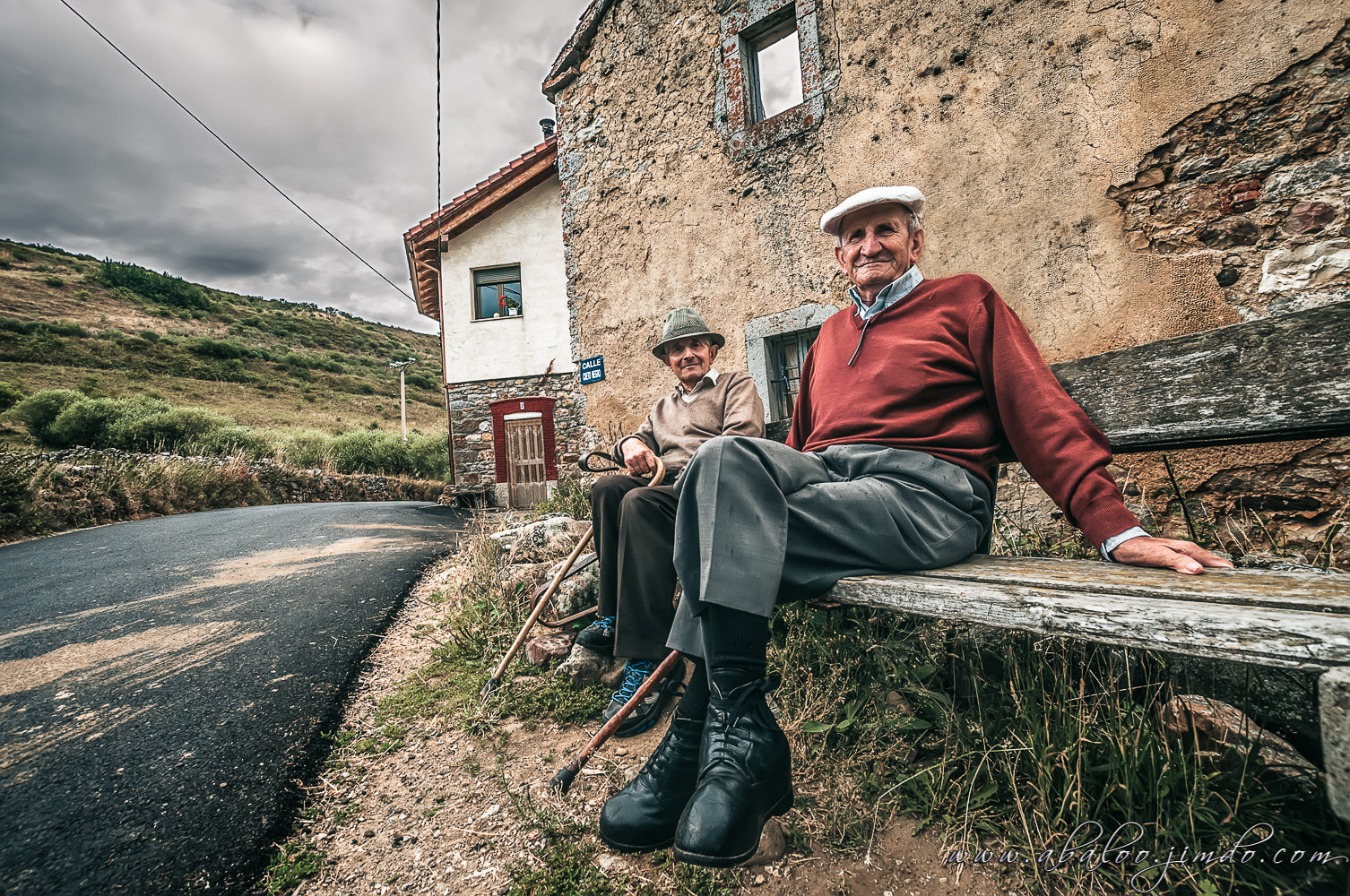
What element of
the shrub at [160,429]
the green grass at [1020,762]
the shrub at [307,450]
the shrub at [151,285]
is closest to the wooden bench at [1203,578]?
the green grass at [1020,762]

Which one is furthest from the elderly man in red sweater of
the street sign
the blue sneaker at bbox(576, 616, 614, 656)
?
the street sign

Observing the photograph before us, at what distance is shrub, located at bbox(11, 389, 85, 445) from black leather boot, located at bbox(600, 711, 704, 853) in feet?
78.5

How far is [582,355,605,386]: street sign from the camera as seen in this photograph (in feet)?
19.8

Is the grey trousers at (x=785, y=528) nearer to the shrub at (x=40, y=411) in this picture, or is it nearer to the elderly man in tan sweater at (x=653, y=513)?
the elderly man in tan sweater at (x=653, y=513)

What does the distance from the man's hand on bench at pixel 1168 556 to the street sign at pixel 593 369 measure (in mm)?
5170

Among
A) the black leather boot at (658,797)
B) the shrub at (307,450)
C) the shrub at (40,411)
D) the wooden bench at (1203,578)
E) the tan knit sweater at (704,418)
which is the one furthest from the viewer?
the shrub at (40,411)

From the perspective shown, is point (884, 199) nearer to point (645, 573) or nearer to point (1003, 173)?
point (645, 573)

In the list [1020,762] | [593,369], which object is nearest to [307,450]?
[593,369]

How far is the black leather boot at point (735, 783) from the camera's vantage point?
45.7 inches

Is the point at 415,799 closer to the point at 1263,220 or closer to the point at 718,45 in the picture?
→ the point at 1263,220

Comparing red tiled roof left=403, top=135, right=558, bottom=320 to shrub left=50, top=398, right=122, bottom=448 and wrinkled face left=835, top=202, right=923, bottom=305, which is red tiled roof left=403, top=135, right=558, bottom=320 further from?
shrub left=50, top=398, right=122, bottom=448

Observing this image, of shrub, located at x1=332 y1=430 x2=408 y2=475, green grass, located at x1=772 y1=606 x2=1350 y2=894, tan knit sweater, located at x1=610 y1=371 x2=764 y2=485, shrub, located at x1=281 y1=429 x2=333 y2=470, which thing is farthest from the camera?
shrub, located at x1=332 y1=430 x2=408 y2=475

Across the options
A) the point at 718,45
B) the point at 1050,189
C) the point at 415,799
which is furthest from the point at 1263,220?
the point at 415,799

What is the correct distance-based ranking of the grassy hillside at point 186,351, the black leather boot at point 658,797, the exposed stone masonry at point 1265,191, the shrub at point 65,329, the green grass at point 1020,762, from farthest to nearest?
the shrub at point 65,329 < the grassy hillside at point 186,351 < the exposed stone masonry at point 1265,191 < the black leather boot at point 658,797 < the green grass at point 1020,762
